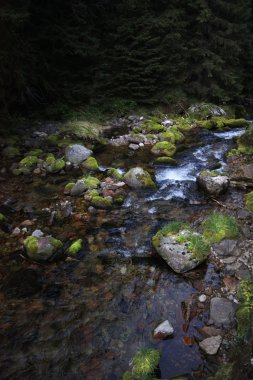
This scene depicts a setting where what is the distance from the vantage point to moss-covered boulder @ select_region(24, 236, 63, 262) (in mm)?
5621

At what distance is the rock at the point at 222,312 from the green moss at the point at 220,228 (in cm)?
138

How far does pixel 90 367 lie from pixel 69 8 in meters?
15.1

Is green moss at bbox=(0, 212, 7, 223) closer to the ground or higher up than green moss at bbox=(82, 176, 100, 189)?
higher up

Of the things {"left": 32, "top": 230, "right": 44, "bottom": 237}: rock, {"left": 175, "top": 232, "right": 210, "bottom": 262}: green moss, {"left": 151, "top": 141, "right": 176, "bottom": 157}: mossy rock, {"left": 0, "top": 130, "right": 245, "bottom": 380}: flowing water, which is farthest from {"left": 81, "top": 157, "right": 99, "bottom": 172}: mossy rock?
{"left": 175, "top": 232, "right": 210, "bottom": 262}: green moss

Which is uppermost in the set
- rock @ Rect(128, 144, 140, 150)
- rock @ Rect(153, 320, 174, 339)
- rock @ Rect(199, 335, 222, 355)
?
rock @ Rect(199, 335, 222, 355)

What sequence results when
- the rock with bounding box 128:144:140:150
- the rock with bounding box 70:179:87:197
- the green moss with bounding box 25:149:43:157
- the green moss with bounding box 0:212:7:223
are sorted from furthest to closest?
1. the rock with bounding box 128:144:140:150
2. the green moss with bounding box 25:149:43:157
3. the rock with bounding box 70:179:87:197
4. the green moss with bounding box 0:212:7:223

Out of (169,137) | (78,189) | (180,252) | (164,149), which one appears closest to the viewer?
(180,252)

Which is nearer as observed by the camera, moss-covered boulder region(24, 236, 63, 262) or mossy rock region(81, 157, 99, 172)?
moss-covered boulder region(24, 236, 63, 262)

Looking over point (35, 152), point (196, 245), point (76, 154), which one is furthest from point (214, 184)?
point (35, 152)

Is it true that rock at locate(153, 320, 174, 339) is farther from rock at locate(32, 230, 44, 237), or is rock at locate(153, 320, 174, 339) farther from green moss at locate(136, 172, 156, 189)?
green moss at locate(136, 172, 156, 189)

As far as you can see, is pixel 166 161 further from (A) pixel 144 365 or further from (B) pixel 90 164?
(A) pixel 144 365

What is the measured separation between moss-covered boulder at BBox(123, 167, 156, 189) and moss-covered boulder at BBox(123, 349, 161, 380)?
4955 millimetres

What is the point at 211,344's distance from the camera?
13.0ft

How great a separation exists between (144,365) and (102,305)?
129 cm
